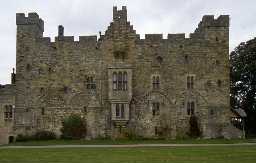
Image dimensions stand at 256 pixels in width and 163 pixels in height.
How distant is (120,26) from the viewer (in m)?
53.7

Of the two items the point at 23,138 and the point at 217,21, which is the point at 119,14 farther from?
the point at 23,138

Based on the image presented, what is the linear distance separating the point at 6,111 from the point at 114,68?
1109cm

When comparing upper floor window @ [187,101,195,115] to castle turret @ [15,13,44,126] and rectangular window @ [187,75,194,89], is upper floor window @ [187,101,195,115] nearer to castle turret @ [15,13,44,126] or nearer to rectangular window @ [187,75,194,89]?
rectangular window @ [187,75,194,89]

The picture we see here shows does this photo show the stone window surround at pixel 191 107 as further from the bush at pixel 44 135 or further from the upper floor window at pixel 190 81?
the bush at pixel 44 135

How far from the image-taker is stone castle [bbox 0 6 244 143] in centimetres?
5266

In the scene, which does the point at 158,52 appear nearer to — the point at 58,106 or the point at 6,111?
the point at 58,106

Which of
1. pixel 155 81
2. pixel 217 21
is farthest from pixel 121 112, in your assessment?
pixel 217 21

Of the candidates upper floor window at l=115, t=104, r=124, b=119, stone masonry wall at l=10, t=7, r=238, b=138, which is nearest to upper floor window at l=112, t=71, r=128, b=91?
stone masonry wall at l=10, t=7, r=238, b=138

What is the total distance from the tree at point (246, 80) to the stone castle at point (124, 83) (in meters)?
12.2

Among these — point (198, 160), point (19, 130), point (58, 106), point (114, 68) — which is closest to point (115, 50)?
point (114, 68)

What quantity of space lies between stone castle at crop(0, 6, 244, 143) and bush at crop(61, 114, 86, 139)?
0.72m

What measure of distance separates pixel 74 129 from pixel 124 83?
6.31 m

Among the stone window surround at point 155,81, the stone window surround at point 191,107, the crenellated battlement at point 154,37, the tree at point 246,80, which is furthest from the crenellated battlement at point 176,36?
the tree at point 246,80

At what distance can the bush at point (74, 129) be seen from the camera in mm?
52378
